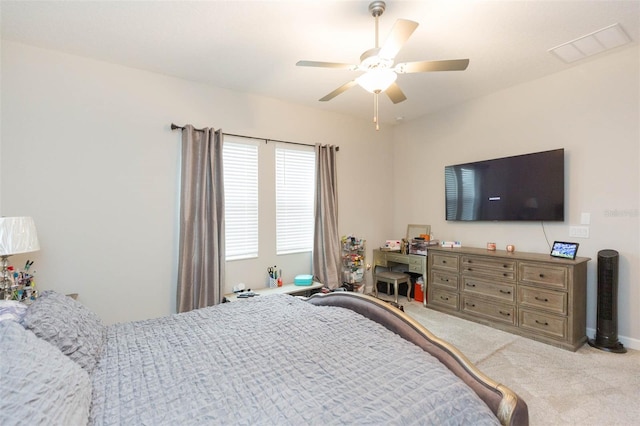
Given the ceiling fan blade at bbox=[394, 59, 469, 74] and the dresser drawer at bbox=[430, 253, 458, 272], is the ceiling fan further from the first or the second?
the dresser drawer at bbox=[430, 253, 458, 272]

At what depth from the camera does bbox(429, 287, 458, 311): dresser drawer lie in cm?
390

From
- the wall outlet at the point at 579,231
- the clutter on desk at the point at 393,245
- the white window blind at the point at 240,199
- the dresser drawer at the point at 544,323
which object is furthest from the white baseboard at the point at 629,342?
the white window blind at the point at 240,199

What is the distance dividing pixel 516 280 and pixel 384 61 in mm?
2737

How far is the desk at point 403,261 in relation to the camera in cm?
427

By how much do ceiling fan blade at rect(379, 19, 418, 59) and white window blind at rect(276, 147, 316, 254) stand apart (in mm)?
2296

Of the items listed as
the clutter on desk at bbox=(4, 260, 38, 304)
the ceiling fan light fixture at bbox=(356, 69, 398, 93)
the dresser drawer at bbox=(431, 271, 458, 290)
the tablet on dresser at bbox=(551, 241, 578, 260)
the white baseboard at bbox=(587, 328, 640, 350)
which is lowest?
the white baseboard at bbox=(587, 328, 640, 350)

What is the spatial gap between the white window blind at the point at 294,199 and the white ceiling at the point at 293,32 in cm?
108

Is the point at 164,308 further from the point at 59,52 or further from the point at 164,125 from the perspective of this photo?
the point at 59,52

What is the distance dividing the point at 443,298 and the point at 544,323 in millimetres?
1133

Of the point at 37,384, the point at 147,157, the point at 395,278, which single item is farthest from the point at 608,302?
the point at 147,157

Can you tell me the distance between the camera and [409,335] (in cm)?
174

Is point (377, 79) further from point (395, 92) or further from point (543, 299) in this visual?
point (543, 299)

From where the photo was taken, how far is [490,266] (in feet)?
11.6

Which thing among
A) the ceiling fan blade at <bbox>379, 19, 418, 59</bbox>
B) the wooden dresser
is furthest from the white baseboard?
the ceiling fan blade at <bbox>379, 19, 418, 59</bbox>
